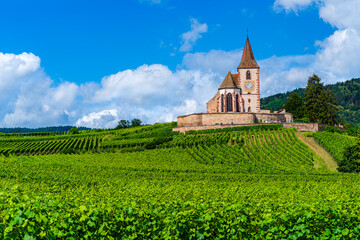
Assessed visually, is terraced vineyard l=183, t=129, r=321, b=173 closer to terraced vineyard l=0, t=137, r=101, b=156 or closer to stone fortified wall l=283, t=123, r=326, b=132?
stone fortified wall l=283, t=123, r=326, b=132

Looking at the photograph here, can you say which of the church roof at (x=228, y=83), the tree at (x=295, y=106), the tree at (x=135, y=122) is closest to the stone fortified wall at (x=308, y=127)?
the tree at (x=295, y=106)

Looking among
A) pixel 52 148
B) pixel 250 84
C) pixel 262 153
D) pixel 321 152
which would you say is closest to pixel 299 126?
pixel 321 152

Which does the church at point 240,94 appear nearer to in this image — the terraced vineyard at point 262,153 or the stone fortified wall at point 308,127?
the stone fortified wall at point 308,127

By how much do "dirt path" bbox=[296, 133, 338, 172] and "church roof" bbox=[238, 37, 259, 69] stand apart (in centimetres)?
2013

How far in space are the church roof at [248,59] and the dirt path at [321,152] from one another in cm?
2013

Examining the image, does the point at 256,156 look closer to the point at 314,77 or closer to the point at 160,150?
the point at 160,150

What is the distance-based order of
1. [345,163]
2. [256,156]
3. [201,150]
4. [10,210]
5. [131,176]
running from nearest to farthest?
1. [10,210]
2. [131,176]
3. [345,163]
4. [256,156]
5. [201,150]

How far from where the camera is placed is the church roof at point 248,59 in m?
70.8

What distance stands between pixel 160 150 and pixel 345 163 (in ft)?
89.1

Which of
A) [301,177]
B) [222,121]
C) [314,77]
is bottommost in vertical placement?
[301,177]

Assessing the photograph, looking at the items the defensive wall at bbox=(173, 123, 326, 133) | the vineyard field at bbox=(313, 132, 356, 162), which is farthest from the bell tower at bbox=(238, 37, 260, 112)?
the vineyard field at bbox=(313, 132, 356, 162)

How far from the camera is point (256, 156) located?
47375mm

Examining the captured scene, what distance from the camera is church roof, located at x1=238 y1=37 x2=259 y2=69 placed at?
70.8 meters

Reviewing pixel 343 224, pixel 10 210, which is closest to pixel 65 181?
pixel 10 210
